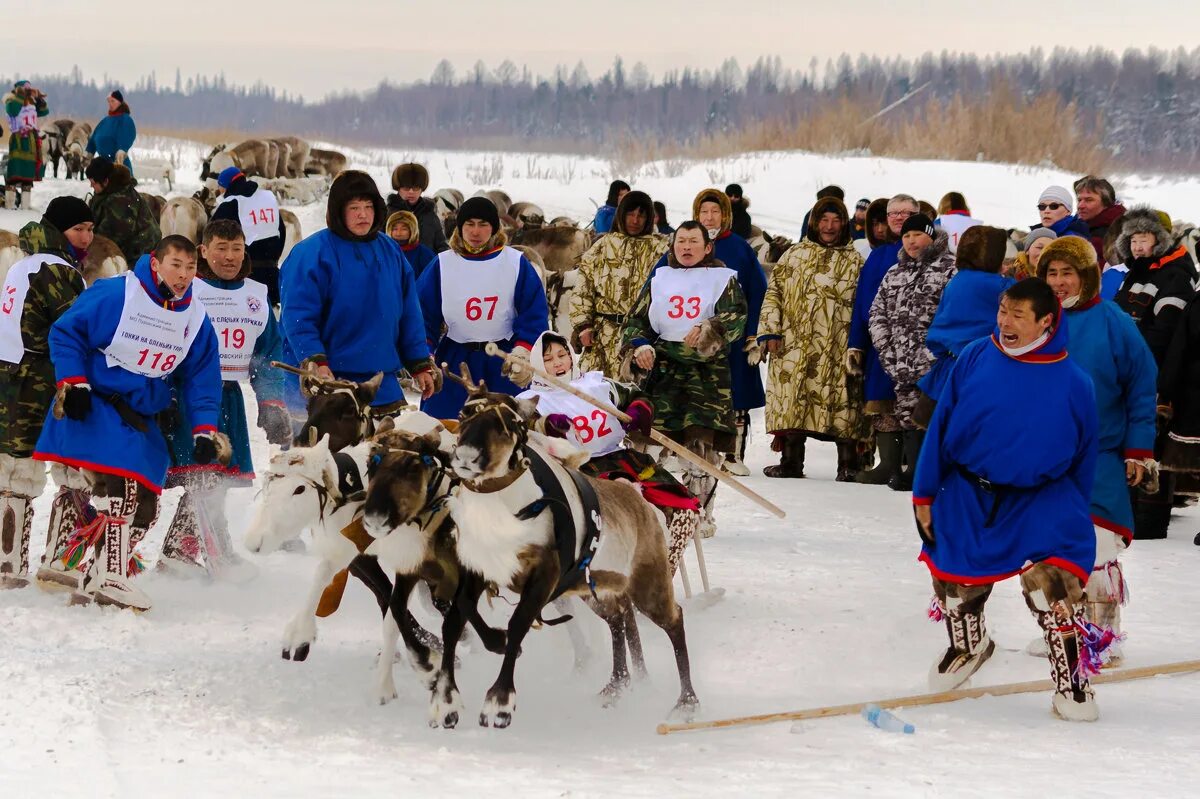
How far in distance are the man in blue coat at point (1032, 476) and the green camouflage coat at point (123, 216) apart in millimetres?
8119

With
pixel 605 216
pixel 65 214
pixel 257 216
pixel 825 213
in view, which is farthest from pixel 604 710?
pixel 605 216

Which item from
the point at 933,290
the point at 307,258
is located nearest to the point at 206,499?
the point at 307,258

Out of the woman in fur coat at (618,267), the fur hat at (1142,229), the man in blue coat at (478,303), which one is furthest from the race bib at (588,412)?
the fur hat at (1142,229)

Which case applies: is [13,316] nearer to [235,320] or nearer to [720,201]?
[235,320]

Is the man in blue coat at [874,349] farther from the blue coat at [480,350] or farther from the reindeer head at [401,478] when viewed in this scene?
the reindeer head at [401,478]

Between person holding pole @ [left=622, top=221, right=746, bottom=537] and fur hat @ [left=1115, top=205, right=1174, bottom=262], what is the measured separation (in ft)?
7.04

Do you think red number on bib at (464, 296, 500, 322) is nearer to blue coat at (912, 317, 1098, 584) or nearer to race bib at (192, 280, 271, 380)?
race bib at (192, 280, 271, 380)

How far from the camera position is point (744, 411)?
1014 centimetres

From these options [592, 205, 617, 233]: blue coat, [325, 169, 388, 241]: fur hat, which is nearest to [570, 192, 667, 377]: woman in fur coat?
[325, 169, 388, 241]: fur hat

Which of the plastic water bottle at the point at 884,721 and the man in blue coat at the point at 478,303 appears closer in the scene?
the plastic water bottle at the point at 884,721

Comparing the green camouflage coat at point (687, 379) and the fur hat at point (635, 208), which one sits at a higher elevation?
the fur hat at point (635, 208)

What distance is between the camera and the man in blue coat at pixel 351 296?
6805 millimetres

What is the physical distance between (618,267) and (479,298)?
A: 2240 millimetres

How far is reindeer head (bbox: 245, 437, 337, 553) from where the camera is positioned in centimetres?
530
